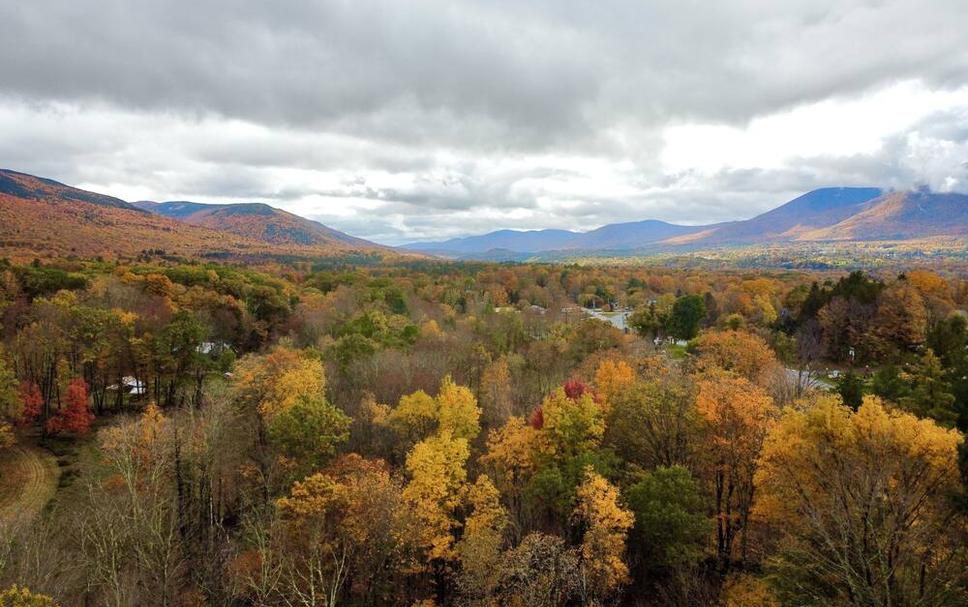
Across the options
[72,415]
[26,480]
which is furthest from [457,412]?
[72,415]

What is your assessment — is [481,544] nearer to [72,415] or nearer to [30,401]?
[72,415]

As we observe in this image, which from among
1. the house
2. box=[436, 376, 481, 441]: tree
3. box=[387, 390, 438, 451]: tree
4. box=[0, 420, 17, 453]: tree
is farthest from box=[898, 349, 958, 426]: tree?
the house

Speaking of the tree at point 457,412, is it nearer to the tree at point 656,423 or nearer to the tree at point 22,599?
the tree at point 656,423

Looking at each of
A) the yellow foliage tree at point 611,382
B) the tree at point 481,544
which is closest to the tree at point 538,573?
the tree at point 481,544

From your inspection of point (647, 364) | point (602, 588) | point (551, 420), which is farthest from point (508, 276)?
point (602, 588)

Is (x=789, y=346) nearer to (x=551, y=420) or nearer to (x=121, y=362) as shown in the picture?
(x=551, y=420)

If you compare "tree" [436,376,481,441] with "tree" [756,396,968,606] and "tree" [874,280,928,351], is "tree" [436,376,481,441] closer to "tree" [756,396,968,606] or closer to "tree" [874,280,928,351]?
"tree" [756,396,968,606]
